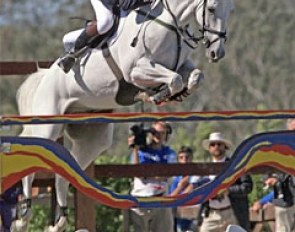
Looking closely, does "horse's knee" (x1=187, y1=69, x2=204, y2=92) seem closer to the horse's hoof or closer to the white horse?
the white horse

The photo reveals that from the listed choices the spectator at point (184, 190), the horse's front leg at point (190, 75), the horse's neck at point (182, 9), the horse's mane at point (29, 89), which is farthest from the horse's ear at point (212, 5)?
the spectator at point (184, 190)

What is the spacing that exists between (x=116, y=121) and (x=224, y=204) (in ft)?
9.03

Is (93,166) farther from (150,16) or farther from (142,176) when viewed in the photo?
(150,16)

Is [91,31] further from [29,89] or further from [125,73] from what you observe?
[29,89]

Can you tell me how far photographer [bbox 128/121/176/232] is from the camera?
7750mm

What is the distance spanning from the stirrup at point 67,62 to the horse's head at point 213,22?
848 millimetres

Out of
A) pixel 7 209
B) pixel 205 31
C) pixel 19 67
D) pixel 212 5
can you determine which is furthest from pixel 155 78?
pixel 7 209

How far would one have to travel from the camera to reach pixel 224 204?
25.8 feet

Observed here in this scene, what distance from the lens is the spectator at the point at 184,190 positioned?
26.4 feet

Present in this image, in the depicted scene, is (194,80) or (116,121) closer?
(116,121)

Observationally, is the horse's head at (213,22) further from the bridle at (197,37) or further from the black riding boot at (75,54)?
the black riding boot at (75,54)

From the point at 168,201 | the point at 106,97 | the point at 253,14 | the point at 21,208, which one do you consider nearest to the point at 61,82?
the point at 106,97

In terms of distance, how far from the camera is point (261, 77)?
28188 mm

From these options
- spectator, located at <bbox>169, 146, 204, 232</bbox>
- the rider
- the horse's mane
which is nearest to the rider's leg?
the rider
